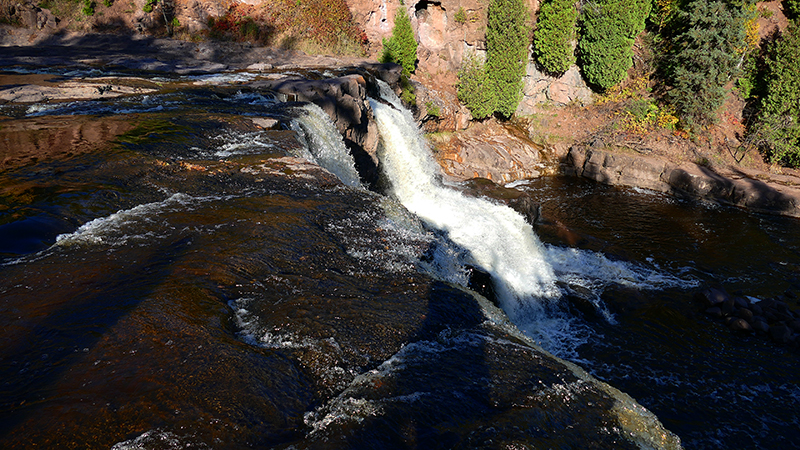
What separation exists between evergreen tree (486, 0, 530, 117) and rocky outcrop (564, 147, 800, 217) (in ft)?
10.9

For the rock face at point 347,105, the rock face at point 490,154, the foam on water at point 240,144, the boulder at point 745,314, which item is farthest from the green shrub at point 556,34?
the foam on water at point 240,144

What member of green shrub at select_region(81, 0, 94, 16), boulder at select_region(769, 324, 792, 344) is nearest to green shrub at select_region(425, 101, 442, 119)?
boulder at select_region(769, 324, 792, 344)

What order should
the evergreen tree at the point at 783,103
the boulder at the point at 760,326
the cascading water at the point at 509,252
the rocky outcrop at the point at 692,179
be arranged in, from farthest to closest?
1. the evergreen tree at the point at 783,103
2. the rocky outcrop at the point at 692,179
3. the boulder at the point at 760,326
4. the cascading water at the point at 509,252

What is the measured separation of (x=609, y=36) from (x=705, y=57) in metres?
3.32

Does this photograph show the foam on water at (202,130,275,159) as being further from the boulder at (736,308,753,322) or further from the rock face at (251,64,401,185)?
the boulder at (736,308,753,322)

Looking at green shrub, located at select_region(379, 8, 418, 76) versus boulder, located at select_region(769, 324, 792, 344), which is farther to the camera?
green shrub, located at select_region(379, 8, 418, 76)

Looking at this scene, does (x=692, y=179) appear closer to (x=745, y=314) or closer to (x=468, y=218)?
(x=745, y=314)

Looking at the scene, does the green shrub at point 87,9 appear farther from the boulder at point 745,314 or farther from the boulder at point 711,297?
the boulder at point 745,314

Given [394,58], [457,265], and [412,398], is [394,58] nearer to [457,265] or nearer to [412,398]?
[457,265]

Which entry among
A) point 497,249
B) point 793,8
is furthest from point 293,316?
point 793,8

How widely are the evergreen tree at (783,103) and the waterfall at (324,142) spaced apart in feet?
48.5

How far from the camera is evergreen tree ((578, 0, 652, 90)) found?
54.1 ft

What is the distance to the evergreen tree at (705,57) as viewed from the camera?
15.0 m

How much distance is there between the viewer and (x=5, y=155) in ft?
20.1
